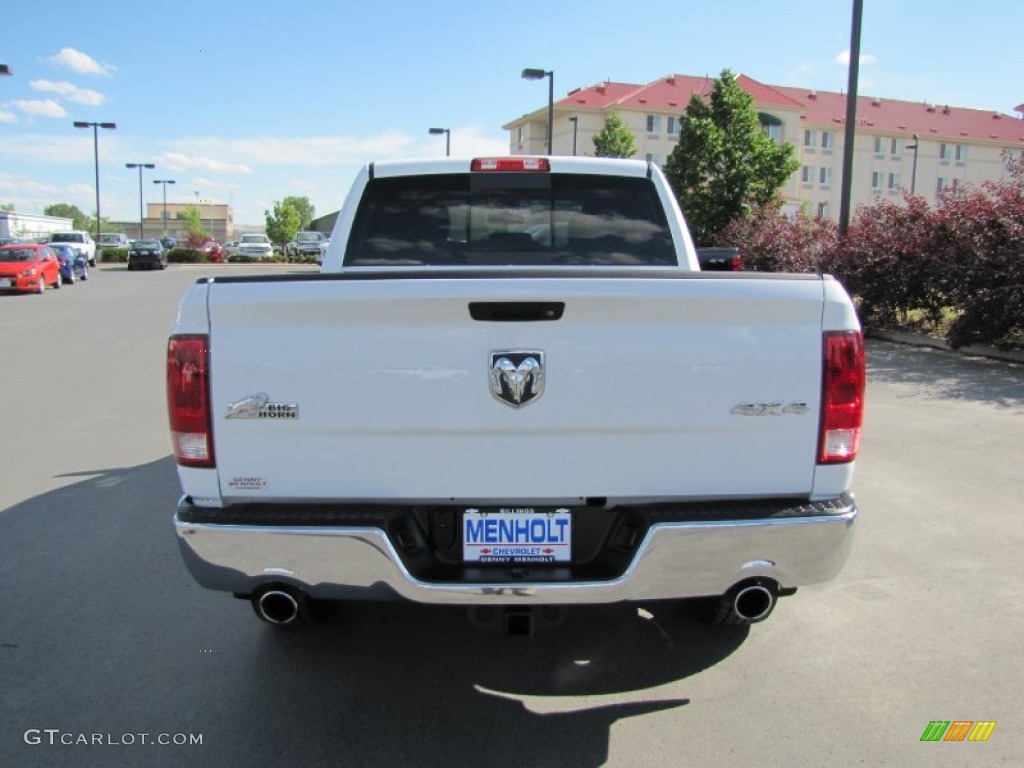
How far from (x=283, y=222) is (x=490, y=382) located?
317ft

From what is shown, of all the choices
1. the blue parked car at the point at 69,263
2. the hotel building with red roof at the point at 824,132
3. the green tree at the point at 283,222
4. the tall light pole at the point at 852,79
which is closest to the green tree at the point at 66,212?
the green tree at the point at 283,222

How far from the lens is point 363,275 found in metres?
2.76

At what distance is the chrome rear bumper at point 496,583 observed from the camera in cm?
268

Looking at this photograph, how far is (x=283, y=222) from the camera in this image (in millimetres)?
94062

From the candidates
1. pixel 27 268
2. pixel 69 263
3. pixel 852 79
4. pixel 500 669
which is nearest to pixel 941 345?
pixel 852 79

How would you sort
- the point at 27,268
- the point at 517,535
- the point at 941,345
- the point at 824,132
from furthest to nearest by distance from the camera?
the point at 824,132, the point at 27,268, the point at 941,345, the point at 517,535

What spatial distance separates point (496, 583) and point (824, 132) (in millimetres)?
90812

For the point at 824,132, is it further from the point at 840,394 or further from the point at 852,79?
the point at 840,394

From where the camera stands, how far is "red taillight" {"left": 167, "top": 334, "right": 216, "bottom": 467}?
270 cm

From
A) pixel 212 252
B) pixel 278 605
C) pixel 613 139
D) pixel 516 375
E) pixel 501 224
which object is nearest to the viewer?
pixel 516 375

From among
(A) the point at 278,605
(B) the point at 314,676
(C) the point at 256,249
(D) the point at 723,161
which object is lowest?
(B) the point at 314,676

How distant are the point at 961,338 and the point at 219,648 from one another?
11.8 meters

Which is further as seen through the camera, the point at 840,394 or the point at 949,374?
the point at 949,374

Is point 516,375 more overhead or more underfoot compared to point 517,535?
more overhead
